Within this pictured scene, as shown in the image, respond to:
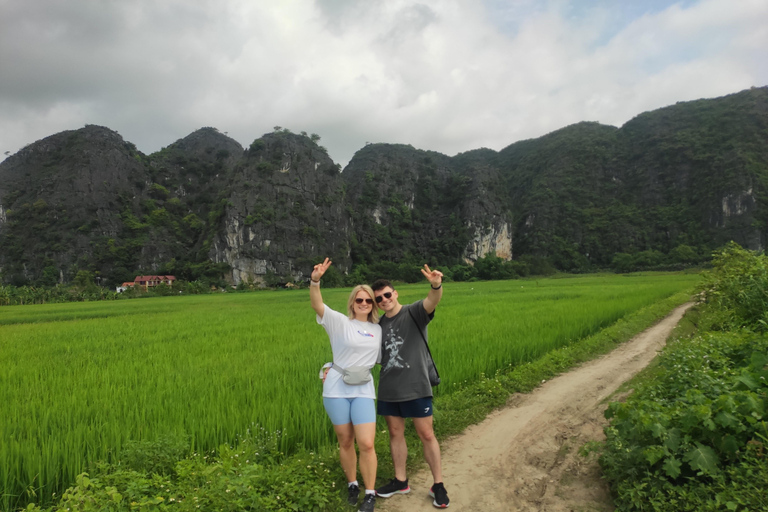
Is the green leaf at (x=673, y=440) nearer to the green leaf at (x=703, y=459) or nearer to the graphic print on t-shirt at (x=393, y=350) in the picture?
the green leaf at (x=703, y=459)

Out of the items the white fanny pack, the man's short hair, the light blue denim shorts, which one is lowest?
the light blue denim shorts

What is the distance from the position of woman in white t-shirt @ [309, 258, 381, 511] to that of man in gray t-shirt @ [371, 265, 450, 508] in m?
Result: 0.11

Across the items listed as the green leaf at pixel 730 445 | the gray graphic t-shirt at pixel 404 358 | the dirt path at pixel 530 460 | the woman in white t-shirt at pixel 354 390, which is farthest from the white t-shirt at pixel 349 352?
the green leaf at pixel 730 445

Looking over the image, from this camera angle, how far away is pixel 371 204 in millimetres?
81500

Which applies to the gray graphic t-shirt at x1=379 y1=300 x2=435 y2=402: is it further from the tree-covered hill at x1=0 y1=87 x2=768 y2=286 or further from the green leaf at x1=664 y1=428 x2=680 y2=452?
the tree-covered hill at x1=0 y1=87 x2=768 y2=286

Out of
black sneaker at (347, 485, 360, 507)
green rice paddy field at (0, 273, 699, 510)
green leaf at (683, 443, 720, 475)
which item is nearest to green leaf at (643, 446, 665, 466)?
green leaf at (683, 443, 720, 475)

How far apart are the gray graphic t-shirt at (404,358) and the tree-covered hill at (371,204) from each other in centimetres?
5470

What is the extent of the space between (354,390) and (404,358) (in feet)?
1.28

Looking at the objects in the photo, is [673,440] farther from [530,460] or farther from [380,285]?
[380,285]

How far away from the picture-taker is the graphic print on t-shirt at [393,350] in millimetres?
2629

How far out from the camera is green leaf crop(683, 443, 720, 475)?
2.22m

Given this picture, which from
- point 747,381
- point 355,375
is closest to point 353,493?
point 355,375

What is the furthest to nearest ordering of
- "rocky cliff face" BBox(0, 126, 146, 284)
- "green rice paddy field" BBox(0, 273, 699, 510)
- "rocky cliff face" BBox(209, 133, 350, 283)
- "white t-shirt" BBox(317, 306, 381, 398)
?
"rocky cliff face" BBox(0, 126, 146, 284), "rocky cliff face" BBox(209, 133, 350, 283), "green rice paddy field" BBox(0, 273, 699, 510), "white t-shirt" BBox(317, 306, 381, 398)

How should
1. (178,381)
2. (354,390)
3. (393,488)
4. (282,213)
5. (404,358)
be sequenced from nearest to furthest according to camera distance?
1. (354,390)
2. (404,358)
3. (393,488)
4. (178,381)
5. (282,213)
